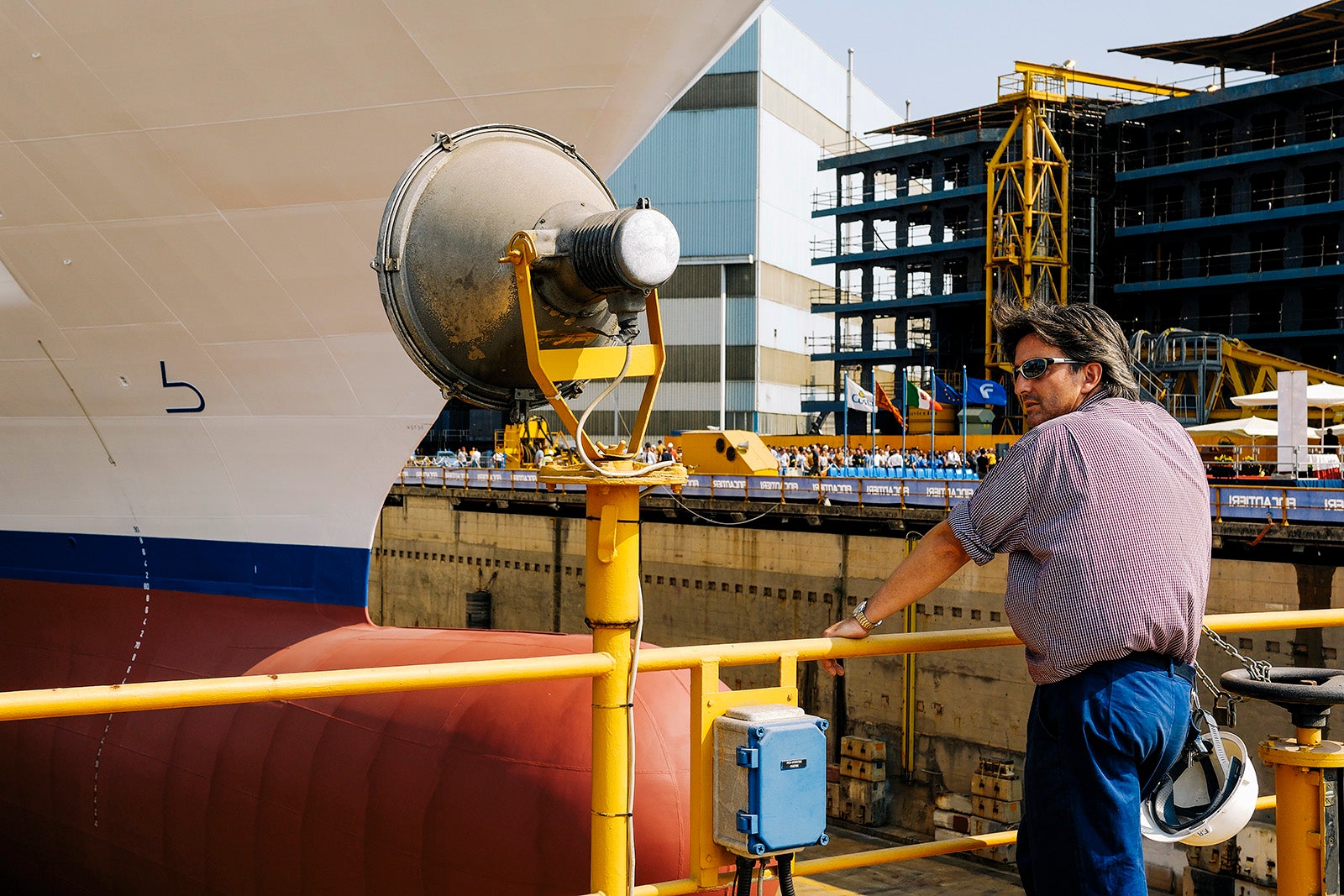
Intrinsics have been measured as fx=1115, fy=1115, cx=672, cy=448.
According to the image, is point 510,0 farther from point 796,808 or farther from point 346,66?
point 796,808

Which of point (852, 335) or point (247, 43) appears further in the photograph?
point (852, 335)

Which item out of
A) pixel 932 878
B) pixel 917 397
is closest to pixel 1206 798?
pixel 932 878

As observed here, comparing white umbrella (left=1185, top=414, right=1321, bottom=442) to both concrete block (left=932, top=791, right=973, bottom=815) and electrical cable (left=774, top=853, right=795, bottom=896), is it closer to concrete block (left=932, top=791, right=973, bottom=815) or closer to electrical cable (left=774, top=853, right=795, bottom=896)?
concrete block (left=932, top=791, right=973, bottom=815)

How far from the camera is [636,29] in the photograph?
7.33 metres

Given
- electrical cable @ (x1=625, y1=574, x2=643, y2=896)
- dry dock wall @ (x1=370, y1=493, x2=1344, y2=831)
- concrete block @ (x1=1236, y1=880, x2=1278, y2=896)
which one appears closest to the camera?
electrical cable @ (x1=625, y1=574, x2=643, y2=896)

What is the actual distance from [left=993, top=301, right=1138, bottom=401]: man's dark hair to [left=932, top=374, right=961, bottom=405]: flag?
104 ft

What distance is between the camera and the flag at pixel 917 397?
30.4 m

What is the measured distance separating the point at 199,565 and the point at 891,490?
54.2 feet

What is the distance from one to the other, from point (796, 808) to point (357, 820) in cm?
424

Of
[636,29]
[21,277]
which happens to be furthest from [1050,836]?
[21,277]

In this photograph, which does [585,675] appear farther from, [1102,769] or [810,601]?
[810,601]

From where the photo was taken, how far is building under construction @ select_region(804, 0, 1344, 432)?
38.3 metres

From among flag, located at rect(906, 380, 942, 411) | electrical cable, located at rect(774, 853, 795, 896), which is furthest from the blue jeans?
flag, located at rect(906, 380, 942, 411)

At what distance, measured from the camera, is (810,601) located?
2345 centimetres
